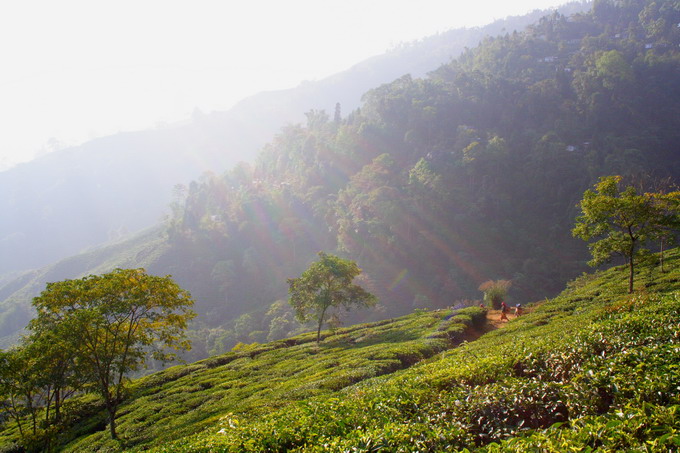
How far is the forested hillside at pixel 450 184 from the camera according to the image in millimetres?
75125

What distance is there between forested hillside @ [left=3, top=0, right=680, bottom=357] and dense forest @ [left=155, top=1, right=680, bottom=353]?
369 mm

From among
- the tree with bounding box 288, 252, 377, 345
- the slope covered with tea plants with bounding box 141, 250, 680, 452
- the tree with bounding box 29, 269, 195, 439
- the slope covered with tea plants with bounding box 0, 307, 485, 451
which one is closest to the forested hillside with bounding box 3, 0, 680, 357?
the tree with bounding box 288, 252, 377, 345

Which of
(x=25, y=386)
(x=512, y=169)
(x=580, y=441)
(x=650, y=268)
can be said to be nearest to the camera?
(x=580, y=441)

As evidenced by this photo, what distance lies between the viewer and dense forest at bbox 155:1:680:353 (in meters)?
75.2

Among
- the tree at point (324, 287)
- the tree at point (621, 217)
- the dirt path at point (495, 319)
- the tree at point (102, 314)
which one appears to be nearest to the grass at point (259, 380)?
the dirt path at point (495, 319)

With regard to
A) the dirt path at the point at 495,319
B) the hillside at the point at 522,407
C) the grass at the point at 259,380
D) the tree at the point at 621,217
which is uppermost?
the hillside at the point at 522,407

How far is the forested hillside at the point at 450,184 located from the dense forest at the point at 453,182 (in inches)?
14.5

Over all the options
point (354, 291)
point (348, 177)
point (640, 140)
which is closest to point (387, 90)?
point (348, 177)

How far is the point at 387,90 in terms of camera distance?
406ft

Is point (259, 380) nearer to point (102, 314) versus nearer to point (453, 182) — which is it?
point (102, 314)

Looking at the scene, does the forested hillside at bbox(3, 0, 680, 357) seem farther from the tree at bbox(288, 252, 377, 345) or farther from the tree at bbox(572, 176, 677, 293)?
the tree at bbox(572, 176, 677, 293)

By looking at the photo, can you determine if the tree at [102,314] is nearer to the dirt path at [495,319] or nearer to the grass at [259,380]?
the grass at [259,380]

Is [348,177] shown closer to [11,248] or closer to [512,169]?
[512,169]

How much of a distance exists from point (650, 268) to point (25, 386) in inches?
1498
